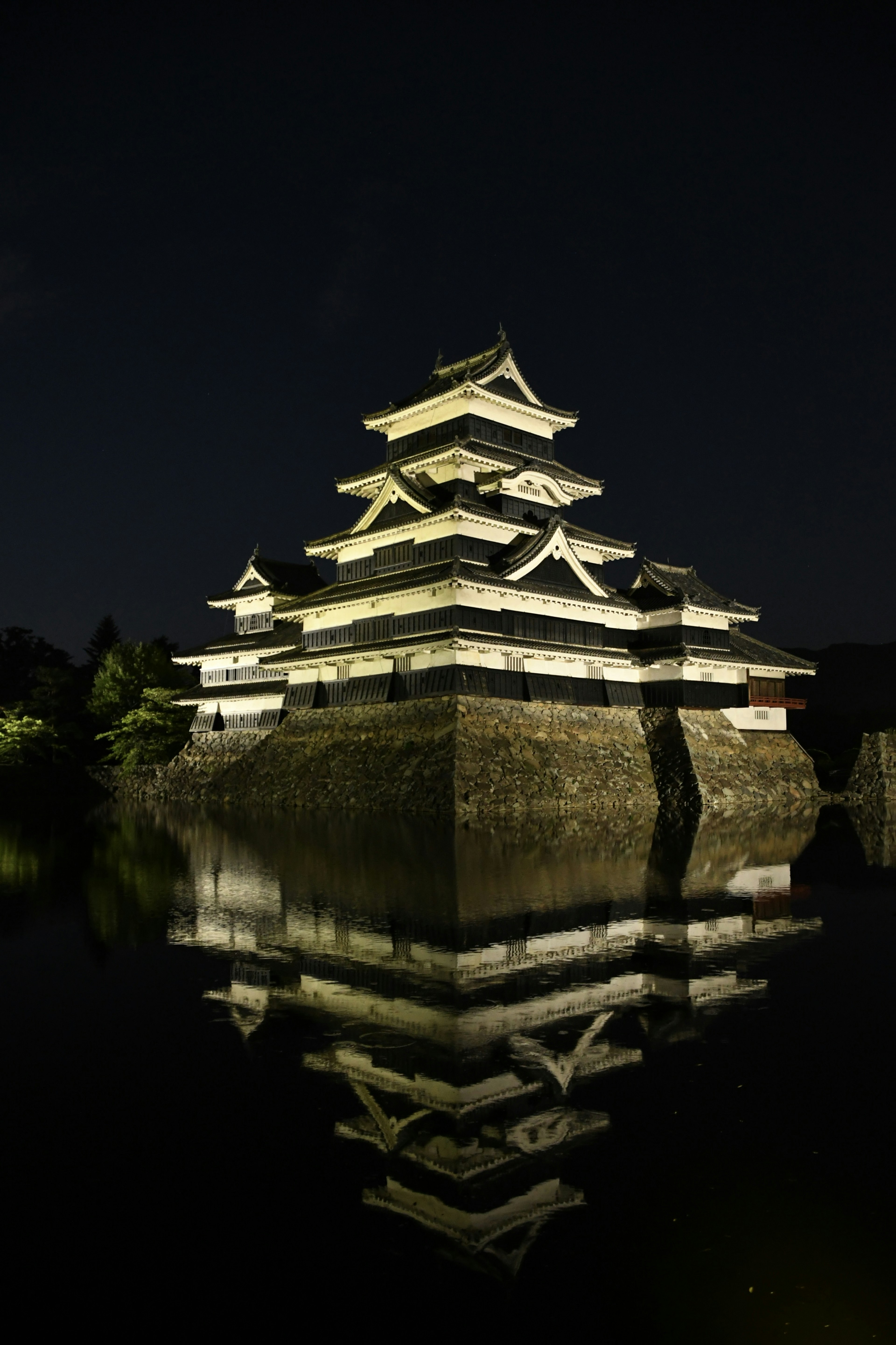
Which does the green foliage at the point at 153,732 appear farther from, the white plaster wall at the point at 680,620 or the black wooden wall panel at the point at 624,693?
the white plaster wall at the point at 680,620

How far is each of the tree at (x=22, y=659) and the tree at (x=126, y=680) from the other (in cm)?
2321

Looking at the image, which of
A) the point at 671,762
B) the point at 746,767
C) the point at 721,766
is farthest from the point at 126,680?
the point at 746,767

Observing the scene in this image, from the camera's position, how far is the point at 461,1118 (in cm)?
600

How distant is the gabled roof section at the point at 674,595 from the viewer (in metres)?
46.1

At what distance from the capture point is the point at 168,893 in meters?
16.3

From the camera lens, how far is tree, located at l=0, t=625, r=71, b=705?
86875 mm

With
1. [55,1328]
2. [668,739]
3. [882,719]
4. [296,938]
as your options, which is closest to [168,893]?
[296,938]

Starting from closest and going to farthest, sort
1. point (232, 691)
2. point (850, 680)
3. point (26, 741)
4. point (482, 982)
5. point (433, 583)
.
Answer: point (482, 982), point (433, 583), point (232, 691), point (26, 741), point (850, 680)

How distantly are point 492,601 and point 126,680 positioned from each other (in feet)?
119

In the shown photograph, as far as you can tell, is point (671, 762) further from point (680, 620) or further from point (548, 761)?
point (548, 761)

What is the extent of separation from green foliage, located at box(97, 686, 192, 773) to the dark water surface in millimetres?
43971

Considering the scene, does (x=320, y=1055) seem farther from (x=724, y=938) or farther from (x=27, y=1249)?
(x=724, y=938)

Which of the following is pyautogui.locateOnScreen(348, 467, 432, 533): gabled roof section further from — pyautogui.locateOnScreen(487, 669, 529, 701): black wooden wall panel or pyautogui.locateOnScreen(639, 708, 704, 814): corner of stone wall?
pyautogui.locateOnScreen(639, 708, 704, 814): corner of stone wall

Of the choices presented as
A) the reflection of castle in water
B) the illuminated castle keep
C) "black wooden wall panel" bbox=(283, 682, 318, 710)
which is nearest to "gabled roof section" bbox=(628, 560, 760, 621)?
the illuminated castle keep
